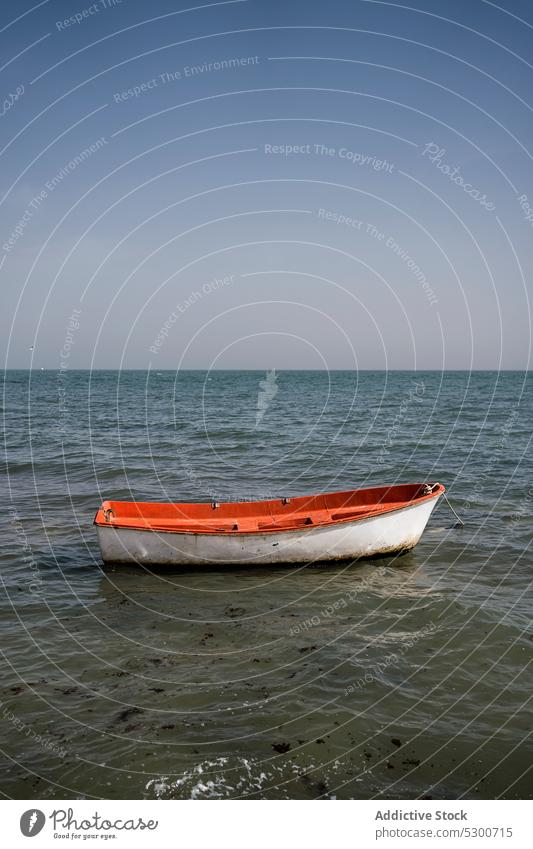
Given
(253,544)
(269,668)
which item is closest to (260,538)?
(253,544)

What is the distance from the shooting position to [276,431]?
4200 cm

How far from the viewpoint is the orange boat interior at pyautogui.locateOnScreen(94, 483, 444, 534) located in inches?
611

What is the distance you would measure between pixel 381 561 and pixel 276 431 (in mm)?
27408

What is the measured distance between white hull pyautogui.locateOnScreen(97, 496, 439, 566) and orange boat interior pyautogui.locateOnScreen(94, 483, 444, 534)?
0.93 metres

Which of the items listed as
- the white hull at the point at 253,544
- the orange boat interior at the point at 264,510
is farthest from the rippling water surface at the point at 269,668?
the orange boat interior at the point at 264,510

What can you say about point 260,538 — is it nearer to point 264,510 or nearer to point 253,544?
point 253,544

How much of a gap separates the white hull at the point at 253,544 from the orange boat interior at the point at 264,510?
3.04 feet

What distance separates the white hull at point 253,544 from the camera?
13922 millimetres

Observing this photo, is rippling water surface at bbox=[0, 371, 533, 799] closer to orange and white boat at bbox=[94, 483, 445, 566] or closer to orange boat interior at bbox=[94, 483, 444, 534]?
orange and white boat at bbox=[94, 483, 445, 566]

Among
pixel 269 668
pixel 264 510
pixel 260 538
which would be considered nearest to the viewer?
pixel 269 668

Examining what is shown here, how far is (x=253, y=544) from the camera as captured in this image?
1404 cm

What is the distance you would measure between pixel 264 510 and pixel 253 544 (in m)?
2.35

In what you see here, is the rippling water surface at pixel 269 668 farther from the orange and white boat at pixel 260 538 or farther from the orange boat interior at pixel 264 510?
the orange boat interior at pixel 264 510
